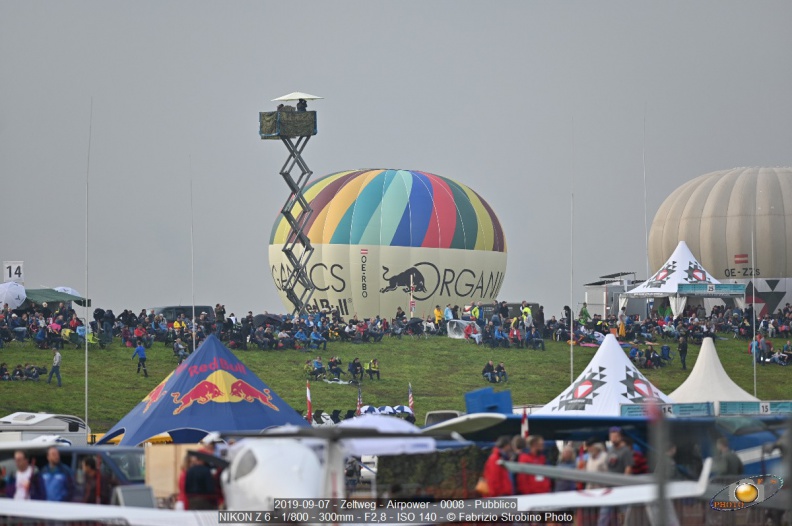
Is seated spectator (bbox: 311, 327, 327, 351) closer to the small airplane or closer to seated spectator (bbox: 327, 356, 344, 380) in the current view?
seated spectator (bbox: 327, 356, 344, 380)

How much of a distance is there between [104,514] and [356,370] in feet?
91.0

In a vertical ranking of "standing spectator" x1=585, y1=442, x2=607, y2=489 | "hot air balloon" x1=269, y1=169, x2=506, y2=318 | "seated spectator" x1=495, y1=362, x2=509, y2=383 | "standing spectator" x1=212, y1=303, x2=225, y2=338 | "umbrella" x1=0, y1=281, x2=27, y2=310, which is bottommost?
"standing spectator" x1=585, y1=442, x2=607, y2=489

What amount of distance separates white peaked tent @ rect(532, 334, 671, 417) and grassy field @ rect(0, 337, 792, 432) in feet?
23.6

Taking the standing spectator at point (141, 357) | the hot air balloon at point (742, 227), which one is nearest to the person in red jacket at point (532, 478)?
the standing spectator at point (141, 357)

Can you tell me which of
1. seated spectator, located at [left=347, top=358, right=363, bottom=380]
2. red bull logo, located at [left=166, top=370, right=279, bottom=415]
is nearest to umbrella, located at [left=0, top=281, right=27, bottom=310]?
seated spectator, located at [left=347, top=358, right=363, bottom=380]

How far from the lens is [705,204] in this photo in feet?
237

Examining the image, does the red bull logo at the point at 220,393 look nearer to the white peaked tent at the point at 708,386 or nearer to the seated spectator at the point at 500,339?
the white peaked tent at the point at 708,386

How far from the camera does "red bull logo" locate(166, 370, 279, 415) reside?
25.9 metres

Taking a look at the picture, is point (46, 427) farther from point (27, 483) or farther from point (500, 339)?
point (500, 339)

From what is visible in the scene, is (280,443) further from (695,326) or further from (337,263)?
(337,263)

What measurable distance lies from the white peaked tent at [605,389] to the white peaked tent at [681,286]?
2339 centimetres

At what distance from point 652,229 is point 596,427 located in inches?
2247

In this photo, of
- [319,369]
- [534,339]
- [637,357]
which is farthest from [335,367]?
[637,357]

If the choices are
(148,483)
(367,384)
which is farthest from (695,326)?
(148,483)
